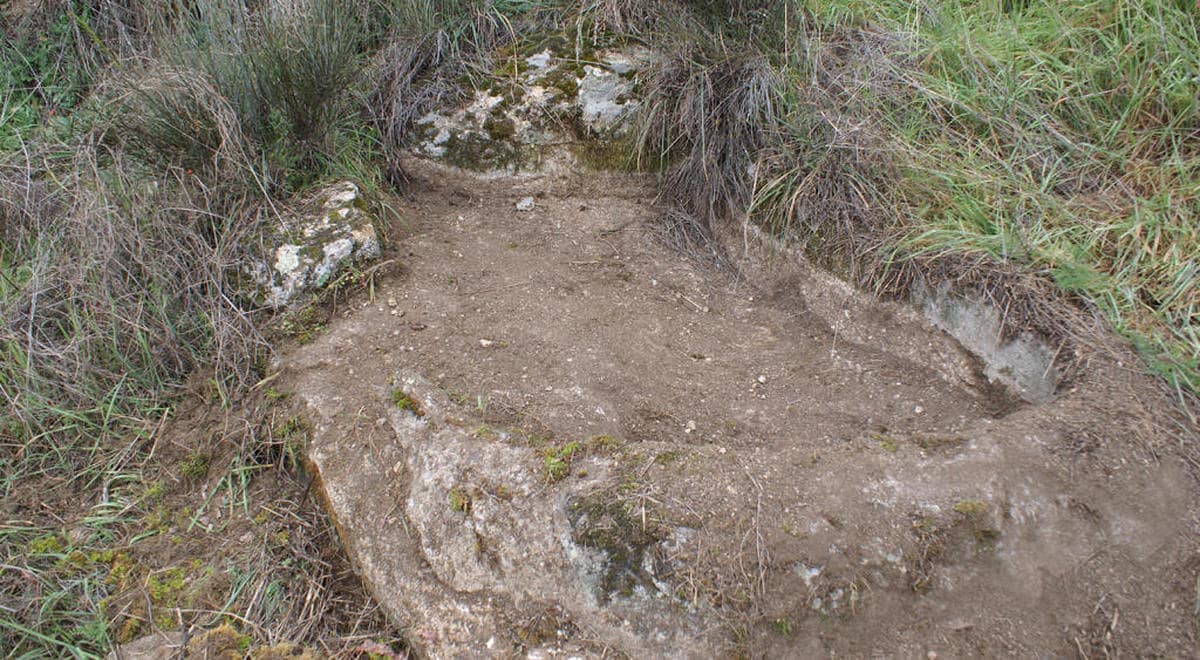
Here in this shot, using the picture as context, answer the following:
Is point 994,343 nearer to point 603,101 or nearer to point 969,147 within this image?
point 969,147

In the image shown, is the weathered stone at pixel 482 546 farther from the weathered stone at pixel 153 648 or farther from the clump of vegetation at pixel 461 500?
the weathered stone at pixel 153 648

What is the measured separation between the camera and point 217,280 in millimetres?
2422

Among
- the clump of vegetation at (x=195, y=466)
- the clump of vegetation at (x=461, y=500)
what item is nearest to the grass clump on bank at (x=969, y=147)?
the clump of vegetation at (x=461, y=500)

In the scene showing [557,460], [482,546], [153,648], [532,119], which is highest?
[532,119]

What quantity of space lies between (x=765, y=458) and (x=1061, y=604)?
69cm

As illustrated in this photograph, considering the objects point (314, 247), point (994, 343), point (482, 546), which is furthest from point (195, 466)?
point (994, 343)

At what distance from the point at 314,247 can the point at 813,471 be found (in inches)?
69.3

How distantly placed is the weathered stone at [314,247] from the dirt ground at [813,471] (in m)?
0.16

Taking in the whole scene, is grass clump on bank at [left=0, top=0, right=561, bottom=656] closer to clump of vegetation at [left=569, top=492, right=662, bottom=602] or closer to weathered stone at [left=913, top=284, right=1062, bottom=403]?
clump of vegetation at [left=569, top=492, right=662, bottom=602]

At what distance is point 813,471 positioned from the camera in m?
1.77

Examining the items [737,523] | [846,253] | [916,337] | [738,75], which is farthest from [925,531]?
[738,75]

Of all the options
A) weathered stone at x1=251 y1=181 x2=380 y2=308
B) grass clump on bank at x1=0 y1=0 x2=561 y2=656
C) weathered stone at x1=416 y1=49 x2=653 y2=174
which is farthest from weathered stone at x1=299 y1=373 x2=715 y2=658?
weathered stone at x1=416 y1=49 x2=653 y2=174

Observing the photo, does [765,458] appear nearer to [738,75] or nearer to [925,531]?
[925,531]

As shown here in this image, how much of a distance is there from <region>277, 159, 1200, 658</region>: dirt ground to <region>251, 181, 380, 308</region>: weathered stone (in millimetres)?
164
